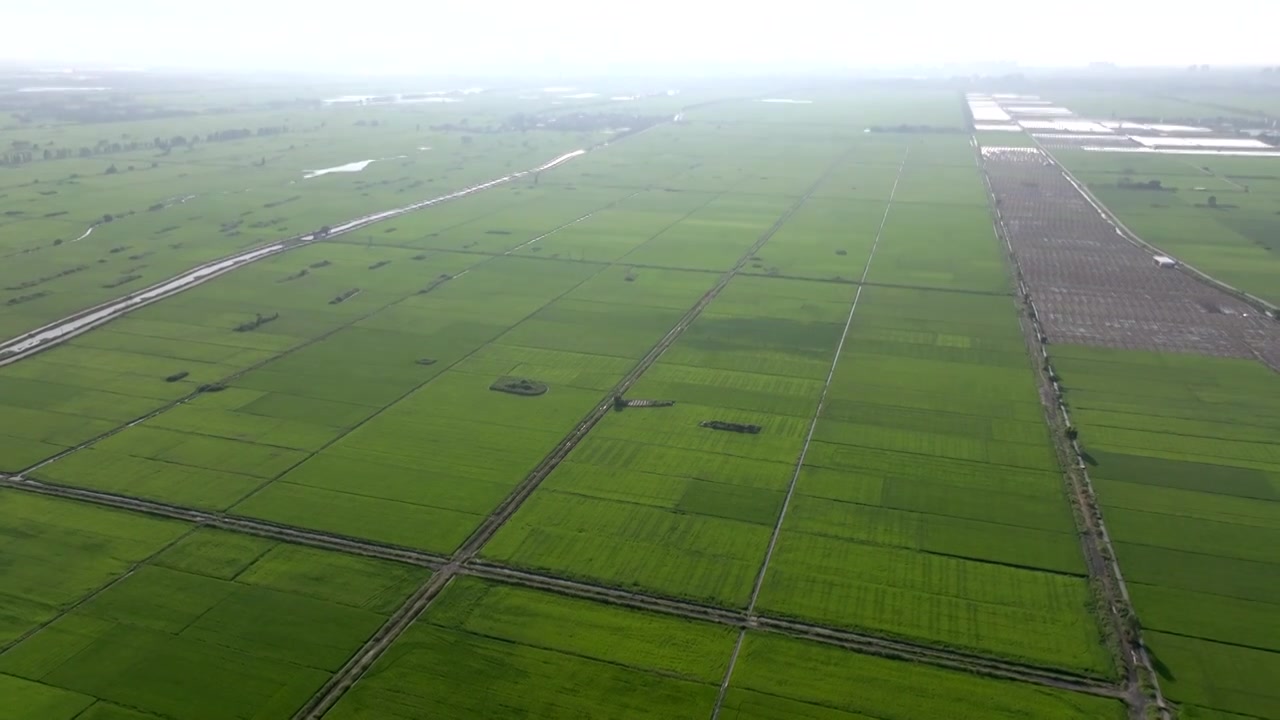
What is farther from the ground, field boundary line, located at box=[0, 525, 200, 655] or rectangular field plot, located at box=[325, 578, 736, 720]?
field boundary line, located at box=[0, 525, 200, 655]

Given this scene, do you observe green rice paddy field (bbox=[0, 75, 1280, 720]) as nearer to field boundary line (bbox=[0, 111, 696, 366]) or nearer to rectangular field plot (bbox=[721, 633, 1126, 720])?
rectangular field plot (bbox=[721, 633, 1126, 720])

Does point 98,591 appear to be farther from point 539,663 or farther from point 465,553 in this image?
point 539,663

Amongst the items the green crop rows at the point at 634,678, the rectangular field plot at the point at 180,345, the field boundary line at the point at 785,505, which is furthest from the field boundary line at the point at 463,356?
the field boundary line at the point at 785,505

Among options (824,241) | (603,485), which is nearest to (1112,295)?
(824,241)

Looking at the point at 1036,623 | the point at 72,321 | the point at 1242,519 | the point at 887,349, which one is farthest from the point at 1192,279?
the point at 72,321

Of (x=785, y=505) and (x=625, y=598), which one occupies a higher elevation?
(x=785, y=505)

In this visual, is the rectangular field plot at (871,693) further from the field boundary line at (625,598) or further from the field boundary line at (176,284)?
the field boundary line at (176,284)

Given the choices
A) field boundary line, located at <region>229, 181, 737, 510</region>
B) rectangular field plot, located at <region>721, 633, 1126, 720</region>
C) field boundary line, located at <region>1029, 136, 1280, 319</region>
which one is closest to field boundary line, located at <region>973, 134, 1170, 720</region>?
rectangular field plot, located at <region>721, 633, 1126, 720</region>
